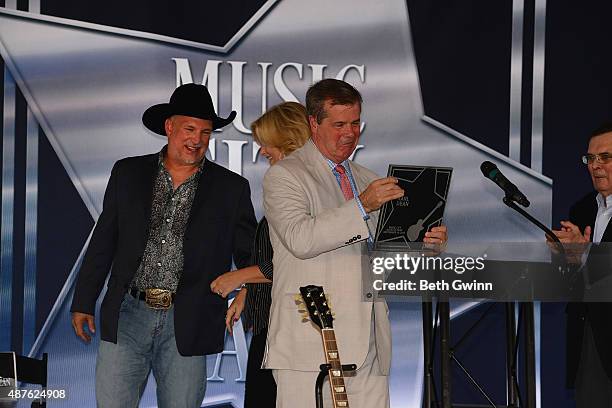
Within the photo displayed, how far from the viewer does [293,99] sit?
5.37 m

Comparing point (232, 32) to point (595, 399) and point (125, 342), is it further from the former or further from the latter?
point (595, 399)

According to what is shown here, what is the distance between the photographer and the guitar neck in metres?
3.00

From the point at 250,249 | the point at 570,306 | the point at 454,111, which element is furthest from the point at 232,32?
the point at 570,306

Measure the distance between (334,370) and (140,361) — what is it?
1079 millimetres

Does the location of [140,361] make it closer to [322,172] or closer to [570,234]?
[322,172]

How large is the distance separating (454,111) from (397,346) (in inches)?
55.7

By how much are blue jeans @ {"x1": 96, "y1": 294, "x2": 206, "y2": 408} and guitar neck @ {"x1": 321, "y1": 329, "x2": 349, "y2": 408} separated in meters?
0.93

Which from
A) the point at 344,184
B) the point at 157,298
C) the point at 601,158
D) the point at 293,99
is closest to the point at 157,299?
the point at 157,298

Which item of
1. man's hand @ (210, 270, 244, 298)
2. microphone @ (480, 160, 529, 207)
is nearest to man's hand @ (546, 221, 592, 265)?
microphone @ (480, 160, 529, 207)

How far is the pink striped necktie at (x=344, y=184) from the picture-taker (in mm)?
3309

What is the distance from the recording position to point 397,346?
17.9 ft

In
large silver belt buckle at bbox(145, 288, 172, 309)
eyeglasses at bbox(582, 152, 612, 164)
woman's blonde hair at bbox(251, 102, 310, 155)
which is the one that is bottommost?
large silver belt buckle at bbox(145, 288, 172, 309)

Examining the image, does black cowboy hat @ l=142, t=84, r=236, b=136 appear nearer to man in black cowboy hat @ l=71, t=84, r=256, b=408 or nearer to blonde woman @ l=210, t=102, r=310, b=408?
man in black cowboy hat @ l=71, t=84, r=256, b=408

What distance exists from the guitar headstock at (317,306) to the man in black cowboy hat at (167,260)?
868mm
